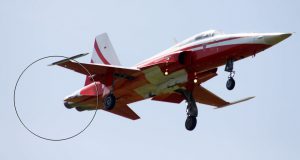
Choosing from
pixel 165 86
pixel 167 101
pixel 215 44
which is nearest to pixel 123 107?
pixel 167 101

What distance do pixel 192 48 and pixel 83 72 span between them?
6450 millimetres

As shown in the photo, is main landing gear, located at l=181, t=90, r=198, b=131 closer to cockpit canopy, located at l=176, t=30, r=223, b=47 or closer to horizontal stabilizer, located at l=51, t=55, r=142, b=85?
horizontal stabilizer, located at l=51, t=55, r=142, b=85

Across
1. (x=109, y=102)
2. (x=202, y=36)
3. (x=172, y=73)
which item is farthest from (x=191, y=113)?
(x=202, y=36)

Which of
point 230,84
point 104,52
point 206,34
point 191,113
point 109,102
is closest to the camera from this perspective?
point 230,84

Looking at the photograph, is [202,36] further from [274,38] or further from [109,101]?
[109,101]

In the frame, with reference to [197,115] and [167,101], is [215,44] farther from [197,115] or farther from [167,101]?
[167,101]

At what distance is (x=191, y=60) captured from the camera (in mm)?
38875

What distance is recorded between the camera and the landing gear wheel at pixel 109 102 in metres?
40.5

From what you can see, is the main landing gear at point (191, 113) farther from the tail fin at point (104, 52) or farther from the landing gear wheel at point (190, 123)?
the tail fin at point (104, 52)

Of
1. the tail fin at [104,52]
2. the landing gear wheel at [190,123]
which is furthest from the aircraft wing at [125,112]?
the landing gear wheel at [190,123]

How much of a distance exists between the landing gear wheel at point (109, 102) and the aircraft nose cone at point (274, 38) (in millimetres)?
8907

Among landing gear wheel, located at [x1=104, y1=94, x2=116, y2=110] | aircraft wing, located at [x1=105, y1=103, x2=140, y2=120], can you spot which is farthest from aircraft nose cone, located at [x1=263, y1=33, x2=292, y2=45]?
aircraft wing, located at [x1=105, y1=103, x2=140, y2=120]

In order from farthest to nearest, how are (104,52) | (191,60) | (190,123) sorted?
(104,52) < (190,123) < (191,60)

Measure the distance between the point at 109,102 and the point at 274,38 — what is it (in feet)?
31.4
